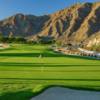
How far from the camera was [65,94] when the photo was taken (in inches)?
512

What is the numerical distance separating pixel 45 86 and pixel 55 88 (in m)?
0.41

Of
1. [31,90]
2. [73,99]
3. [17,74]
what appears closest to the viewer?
[73,99]

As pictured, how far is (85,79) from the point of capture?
1697 centimetres

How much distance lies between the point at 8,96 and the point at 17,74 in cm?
656

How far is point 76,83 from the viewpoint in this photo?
15.6m

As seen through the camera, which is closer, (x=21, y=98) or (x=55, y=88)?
(x=21, y=98)

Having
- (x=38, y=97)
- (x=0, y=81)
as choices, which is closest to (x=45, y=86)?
(x=38, y=97)

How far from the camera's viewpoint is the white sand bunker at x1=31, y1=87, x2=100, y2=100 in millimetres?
12477

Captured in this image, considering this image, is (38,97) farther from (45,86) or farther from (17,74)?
(17,74)

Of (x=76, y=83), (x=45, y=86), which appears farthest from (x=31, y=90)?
(x=76, y=83)

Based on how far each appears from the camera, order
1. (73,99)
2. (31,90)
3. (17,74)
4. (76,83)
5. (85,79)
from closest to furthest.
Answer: (73,99), (31,90), (76,83), (85,79), (17,74)

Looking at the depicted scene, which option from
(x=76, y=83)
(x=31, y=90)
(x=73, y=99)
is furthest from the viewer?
(x=76, y=83)

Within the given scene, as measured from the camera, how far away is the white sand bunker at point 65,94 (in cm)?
1248

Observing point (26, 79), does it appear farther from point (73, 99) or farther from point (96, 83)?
point (73, 99)
